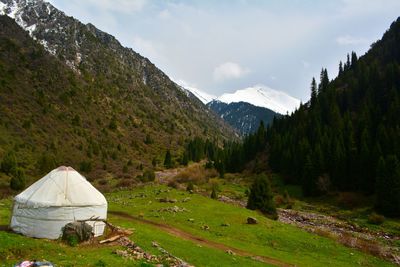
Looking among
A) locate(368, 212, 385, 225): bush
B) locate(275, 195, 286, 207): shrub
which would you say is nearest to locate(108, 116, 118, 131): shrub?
locate(275, 195, 286, 207): shrub

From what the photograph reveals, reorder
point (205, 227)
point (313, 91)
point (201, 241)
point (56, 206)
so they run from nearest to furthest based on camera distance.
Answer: point (56, 206)
point (201, 241)
point (205, 227)
point (313, 91)

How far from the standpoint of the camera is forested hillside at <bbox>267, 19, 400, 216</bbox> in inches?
2943

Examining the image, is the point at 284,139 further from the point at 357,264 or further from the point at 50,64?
the point at 50,64

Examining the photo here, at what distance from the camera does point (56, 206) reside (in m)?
27.8

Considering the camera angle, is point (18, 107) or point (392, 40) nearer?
point (18, 107)

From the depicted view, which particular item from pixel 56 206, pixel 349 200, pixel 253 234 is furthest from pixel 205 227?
pixel 349 200

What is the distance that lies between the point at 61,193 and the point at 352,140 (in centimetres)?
7381

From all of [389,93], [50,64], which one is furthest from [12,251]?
[50,64]

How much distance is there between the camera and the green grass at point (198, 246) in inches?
873

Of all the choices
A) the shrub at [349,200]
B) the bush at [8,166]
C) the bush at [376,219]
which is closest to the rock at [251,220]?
the bush at [376,219]

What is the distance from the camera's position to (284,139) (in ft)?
384

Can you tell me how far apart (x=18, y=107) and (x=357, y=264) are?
124 meters

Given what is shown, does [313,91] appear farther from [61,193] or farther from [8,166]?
[61,193]

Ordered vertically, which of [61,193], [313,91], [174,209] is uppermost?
[313,91]
